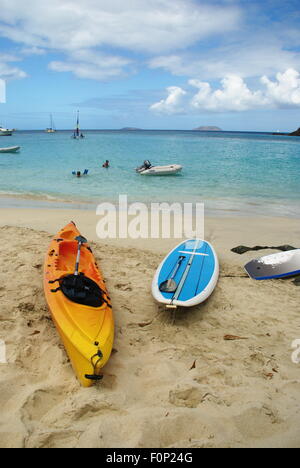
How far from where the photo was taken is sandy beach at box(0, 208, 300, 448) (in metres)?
2.63

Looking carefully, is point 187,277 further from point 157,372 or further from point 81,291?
point 157,372

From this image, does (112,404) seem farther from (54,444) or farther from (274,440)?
(274,440)

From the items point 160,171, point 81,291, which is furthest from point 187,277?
point 160,171

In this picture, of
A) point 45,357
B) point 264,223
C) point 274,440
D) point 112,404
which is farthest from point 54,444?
point 264,223

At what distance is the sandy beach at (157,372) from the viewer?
2633 mm

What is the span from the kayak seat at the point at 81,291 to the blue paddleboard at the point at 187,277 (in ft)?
2.89

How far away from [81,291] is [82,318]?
430mm

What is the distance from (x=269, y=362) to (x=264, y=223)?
665 cm

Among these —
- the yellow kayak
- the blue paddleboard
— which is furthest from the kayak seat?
the blue paddleboard

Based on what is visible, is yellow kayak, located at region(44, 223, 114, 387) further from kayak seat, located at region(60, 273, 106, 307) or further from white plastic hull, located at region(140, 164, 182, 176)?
white plastic hull, located at region(140, 164, 182, 176)

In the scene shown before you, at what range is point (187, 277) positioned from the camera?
5191mm

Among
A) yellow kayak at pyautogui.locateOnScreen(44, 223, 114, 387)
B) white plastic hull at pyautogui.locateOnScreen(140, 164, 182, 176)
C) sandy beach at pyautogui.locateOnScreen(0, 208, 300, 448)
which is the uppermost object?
white plastic hull at pyautogui.locateOnScreen(140, 164, 182, 176)

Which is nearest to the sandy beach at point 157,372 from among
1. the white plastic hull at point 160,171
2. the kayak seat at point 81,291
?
the kayak seat at point 81,291

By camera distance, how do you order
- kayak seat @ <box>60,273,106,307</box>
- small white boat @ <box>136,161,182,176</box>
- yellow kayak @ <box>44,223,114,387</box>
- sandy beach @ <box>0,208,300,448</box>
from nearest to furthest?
sandy beach @ <box>0,208,300,448</box>
yellow kayak @ <box>44,223,114,387</box>
kayak seat @ <box>60,273,106,307</box>
small white boat @ <box>136,161,182,176</box>
